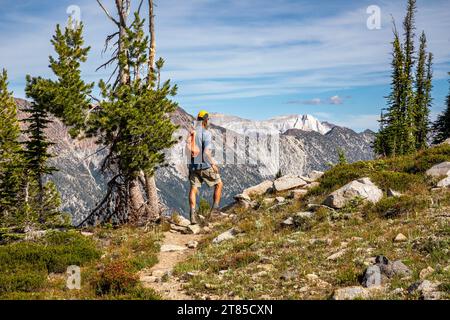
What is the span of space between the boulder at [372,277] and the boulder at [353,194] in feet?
18.9

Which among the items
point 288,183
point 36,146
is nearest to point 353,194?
point 288,183

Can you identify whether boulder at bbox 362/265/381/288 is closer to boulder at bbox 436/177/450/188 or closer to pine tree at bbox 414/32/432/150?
boulder at bbox 436/177/450/188

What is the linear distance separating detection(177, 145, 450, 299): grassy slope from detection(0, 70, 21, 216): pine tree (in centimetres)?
2489

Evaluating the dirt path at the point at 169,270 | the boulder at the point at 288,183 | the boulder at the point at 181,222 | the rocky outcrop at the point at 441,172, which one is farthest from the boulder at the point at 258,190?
the rocky outcrop at the point at 441,172

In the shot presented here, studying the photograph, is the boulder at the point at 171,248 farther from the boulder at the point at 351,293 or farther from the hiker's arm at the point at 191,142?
the boulder at the point at 351,293

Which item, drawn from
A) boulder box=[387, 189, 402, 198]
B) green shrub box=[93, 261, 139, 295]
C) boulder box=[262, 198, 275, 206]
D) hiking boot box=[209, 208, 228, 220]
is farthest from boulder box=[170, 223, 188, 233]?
boulder box=[387, 189, 402, 198]

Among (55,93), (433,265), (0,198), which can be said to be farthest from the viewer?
(0,198)

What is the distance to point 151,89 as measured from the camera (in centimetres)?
1727

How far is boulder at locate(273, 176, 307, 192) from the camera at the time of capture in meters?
20.0

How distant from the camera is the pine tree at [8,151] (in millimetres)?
34500
